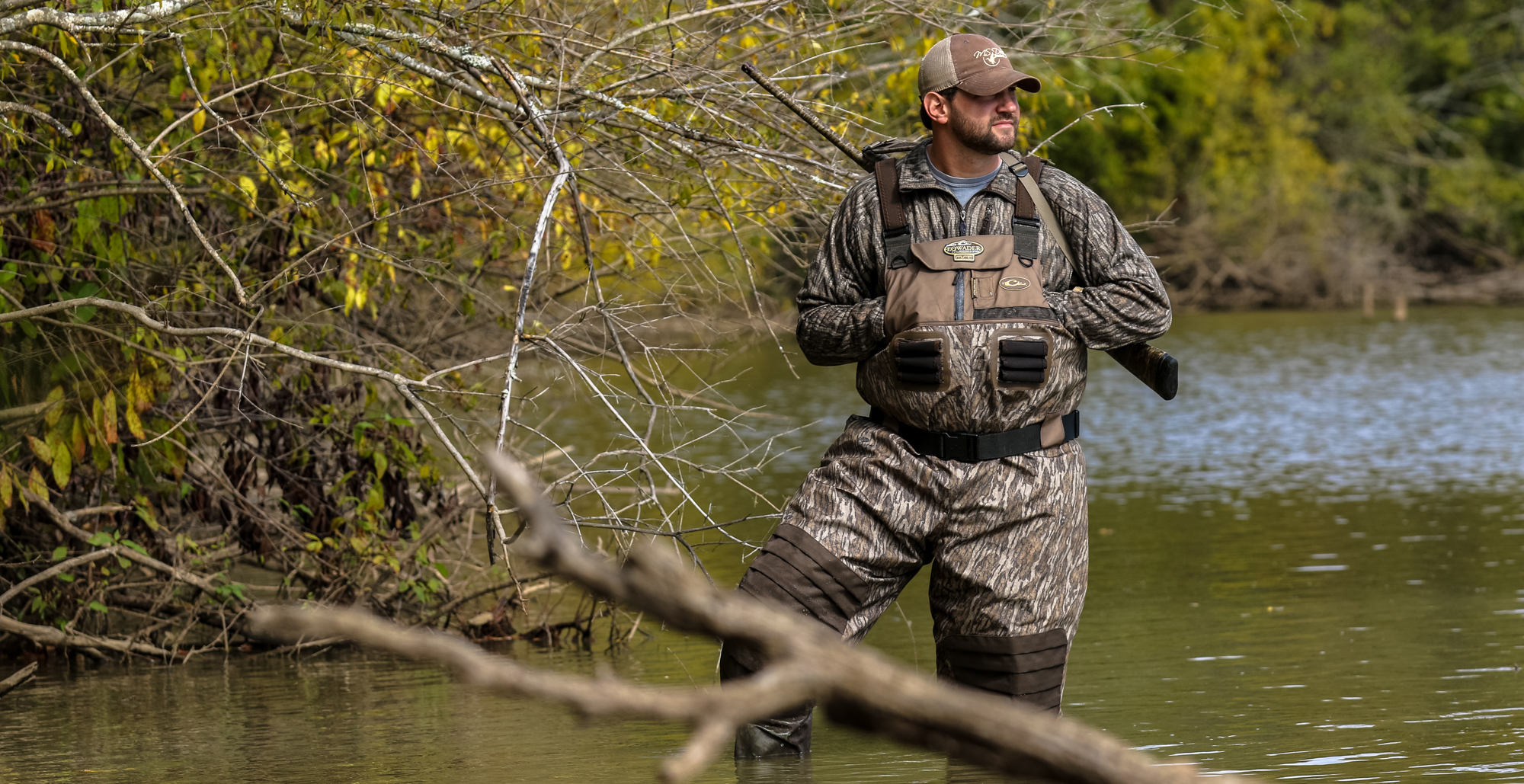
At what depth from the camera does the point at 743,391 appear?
21.8m

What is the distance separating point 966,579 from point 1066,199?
3.39 feet

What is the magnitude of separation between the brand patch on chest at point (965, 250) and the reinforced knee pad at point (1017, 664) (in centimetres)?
98

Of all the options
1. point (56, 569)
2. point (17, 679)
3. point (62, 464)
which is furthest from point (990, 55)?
point (56, 569)

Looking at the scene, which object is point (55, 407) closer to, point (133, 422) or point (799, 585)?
point (133, 422)

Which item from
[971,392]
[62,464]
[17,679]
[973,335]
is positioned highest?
[973,335]

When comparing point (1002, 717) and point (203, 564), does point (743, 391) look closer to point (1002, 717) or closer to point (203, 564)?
point (203, 564)

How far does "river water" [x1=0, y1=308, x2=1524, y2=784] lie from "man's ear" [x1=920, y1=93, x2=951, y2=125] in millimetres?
1686

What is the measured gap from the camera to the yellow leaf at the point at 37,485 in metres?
6.49

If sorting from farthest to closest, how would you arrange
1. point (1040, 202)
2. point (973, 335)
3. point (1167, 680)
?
1. point (1167, 680)
2. point (1040, 202)
3. point (973, 335)

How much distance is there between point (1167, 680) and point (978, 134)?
7.84 feet

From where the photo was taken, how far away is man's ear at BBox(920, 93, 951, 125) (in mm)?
4652

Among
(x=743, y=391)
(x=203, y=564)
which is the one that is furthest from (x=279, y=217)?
(x=743, y=391)

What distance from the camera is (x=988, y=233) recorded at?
4.62 m

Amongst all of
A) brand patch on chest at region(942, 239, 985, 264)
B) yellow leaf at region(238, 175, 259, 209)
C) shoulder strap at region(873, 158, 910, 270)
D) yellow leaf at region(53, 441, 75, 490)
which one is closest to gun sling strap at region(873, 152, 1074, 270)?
shoulder strap at region(873, 158, 910, 270)
